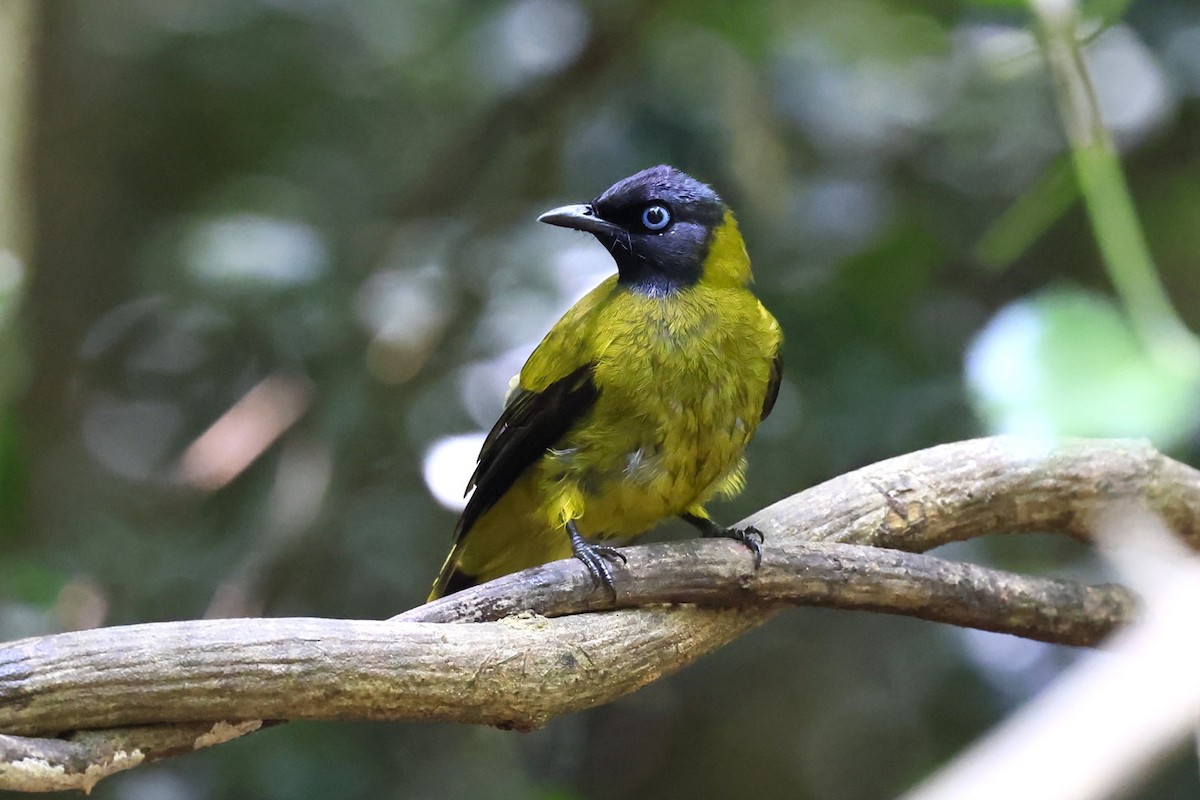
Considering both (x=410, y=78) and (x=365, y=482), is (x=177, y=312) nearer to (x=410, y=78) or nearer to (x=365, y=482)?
(x=365, y=482)

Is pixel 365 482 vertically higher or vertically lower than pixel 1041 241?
lower

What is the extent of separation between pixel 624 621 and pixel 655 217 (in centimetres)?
87

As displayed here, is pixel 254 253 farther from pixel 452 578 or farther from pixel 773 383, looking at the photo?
pixel 773 383

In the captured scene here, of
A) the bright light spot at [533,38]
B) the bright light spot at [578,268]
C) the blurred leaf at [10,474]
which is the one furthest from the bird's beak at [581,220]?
the blurred leaf at [10,474]

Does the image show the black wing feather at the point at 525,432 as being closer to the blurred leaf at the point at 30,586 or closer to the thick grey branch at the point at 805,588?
the thick grey branch at the point at 805,588

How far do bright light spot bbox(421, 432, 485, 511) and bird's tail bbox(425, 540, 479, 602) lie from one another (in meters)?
0.28

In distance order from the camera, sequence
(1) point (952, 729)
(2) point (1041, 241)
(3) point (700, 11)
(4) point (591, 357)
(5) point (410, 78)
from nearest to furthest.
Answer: (4) point (591, 357) → (3) point (700, 11) → (1) point (952, 729) → (2) point (1041, 241) → (5) point (410, 78)

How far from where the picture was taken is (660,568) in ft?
5.38

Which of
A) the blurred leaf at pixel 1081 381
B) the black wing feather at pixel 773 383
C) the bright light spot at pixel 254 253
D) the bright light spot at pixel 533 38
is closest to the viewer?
the blurred leaf at pixel 1081 381

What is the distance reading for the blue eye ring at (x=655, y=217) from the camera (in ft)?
7.13

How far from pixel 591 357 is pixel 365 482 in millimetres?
1251

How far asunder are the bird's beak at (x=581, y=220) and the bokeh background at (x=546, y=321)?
0.49 meters

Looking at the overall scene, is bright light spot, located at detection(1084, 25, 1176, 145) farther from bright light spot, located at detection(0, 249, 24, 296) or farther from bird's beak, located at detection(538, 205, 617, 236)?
bright light spot, located at detection(0, 249, 24, 296)

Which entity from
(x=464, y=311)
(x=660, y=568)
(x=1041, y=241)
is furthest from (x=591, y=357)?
(x=1041, y=241)
